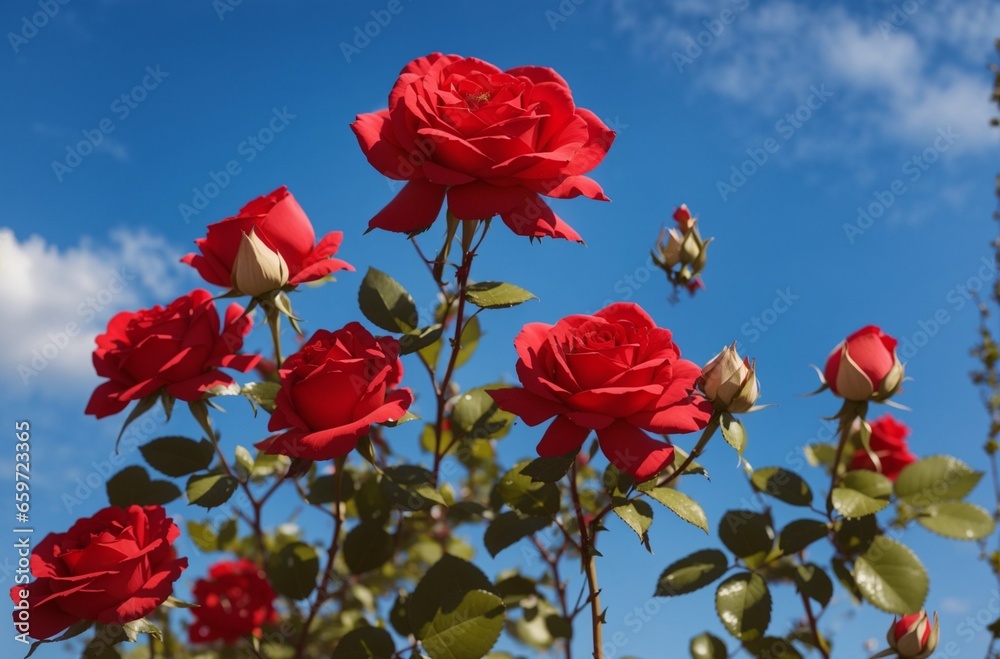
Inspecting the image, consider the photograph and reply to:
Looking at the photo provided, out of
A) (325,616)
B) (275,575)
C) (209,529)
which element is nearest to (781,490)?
(275,575)

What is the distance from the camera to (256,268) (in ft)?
6.93

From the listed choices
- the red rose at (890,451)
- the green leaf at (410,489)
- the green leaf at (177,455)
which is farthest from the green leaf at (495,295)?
the red rose at (890,451)

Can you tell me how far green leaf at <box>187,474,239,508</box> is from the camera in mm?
2361

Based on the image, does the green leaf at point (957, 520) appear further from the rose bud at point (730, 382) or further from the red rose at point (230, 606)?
the red rose at point (230, 606)

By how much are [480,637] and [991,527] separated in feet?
6.20

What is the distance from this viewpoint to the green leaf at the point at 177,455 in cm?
255

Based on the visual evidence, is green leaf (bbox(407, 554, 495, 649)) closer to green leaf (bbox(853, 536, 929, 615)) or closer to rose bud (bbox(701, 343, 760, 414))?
rose bud (bbox(701, 343, 760, 414))

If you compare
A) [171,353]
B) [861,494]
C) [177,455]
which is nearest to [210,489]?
[177,455]

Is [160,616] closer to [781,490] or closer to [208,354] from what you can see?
[208,354]

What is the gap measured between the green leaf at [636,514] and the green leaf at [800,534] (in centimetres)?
75

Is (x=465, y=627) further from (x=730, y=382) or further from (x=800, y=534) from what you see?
(x=800, y=534)

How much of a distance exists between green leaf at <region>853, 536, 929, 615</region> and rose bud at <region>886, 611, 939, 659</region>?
0.28ft

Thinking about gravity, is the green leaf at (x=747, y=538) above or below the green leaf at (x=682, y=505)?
above

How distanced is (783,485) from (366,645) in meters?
1.41
